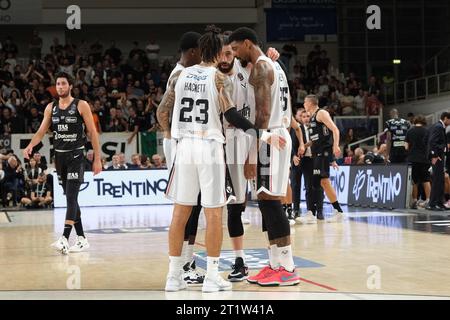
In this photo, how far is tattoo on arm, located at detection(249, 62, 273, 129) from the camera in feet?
22.6

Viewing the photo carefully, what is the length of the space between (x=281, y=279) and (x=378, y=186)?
35.3ft

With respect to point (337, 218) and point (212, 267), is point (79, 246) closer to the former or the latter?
point (212, 267)

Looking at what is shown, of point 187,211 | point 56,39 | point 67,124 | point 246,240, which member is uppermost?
point 56,39

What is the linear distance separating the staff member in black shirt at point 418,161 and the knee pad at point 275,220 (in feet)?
32.1

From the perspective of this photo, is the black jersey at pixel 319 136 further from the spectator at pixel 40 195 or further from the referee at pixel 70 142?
the spectator at pixel 40 195

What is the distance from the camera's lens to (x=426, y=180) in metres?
16.7

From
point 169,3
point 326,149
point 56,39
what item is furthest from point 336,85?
point 326,149

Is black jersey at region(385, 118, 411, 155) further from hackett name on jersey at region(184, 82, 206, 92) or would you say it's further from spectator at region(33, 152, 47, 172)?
hackett name on jersey at region(184, 82, 206, 92)

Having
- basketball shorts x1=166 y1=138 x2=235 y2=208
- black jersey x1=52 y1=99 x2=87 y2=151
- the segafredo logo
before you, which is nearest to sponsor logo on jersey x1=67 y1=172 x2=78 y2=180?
black jersey x1=52 y1=99 x2=87 y2=151

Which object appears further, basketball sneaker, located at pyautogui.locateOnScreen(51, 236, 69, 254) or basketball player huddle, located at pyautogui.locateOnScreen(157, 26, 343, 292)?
basketball sneaker, located at pyautogui.locateOnScreen(51, 236, 69, 254)

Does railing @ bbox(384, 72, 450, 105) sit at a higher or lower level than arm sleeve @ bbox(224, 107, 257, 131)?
higher

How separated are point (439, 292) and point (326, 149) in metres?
7.70

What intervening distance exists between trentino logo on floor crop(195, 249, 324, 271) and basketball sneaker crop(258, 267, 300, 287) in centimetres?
108

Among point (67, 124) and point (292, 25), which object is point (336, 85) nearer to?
point (292, 25)
